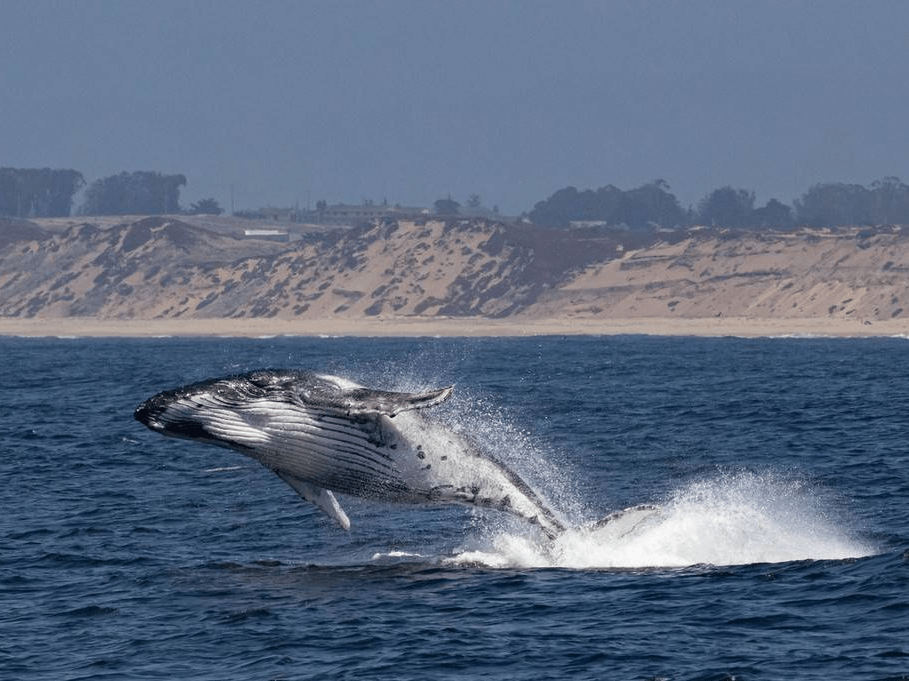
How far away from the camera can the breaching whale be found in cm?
2164

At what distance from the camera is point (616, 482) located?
35844mm

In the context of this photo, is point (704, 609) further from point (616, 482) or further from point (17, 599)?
point (616, 482)

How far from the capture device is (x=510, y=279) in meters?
174

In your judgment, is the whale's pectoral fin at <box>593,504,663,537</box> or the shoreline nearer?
the whale's pectoral fin at <box>593,504,663,537</box>

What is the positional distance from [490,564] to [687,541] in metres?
3.50

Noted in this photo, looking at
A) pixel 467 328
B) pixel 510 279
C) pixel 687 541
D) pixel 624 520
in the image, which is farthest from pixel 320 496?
pixel 510 279

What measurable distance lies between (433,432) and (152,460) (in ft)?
68.9

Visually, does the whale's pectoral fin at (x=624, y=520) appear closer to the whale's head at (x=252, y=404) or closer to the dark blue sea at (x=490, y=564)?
the dark blue sea at (x=490, y=564)

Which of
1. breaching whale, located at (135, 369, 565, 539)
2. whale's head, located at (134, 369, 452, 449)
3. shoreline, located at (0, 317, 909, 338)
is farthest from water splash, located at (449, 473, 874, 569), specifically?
shoreline, located at (0, 317, 909, 338)

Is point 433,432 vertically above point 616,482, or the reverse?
point 433,432

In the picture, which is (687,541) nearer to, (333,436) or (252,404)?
(333,436)

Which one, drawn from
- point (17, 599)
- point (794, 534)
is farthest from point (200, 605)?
point (794, 534)

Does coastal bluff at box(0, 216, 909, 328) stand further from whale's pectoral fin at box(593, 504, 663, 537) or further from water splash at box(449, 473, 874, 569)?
whale's pectoral fin at box(593, 504, 663, 537)

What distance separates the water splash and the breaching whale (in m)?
1.96
